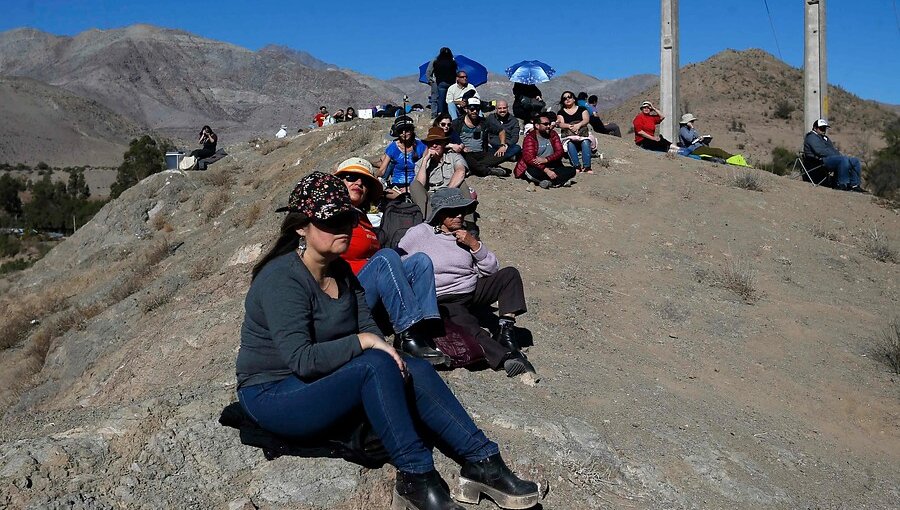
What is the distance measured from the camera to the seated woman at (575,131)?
13.4 meters

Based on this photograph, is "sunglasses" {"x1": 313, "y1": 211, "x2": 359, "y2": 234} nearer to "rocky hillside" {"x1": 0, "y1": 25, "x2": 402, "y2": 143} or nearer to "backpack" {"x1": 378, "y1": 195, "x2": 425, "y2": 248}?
"backpack" {"x1": 378, "y1": 195, "x2": 425, "y2": 248}

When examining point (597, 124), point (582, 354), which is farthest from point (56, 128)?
point (582, 354)

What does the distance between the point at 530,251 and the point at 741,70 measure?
49.9 meters

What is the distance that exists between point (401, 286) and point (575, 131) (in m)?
9.05

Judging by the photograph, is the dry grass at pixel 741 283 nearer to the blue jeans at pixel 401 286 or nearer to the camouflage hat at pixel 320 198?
the blue jeans at pixel 401 286

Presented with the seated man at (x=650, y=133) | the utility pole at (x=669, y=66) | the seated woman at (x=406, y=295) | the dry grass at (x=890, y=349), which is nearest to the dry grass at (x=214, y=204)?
the seated man at (x=650, y=133)

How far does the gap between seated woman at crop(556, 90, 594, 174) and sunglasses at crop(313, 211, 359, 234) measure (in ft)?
32.8

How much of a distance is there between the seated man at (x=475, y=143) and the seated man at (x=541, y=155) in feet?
1.24

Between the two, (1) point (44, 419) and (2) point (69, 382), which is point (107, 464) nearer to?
(1) point (44, 419)

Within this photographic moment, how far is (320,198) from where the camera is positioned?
12.2 feet

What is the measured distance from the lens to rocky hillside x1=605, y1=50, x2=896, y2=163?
4262cm

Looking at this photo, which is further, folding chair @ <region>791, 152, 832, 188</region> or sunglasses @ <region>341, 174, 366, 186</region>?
folding chair @ <region>791, 152, 832, 188</region>

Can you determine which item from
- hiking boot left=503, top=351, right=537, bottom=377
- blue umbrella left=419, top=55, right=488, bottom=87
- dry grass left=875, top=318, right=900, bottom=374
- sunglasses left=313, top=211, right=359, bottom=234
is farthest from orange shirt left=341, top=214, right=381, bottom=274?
blue umbrella left=419, top=55, right=488, bottom=87

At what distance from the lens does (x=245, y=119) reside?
318 ft
